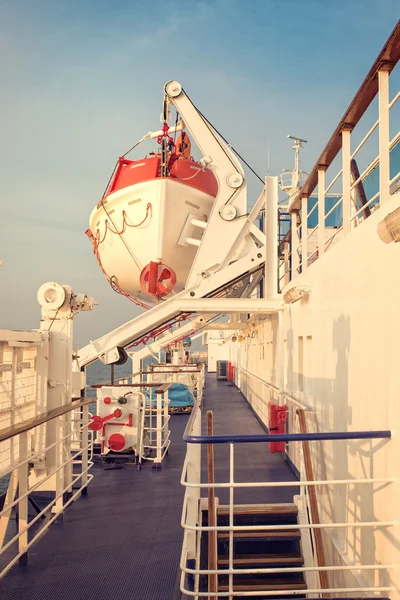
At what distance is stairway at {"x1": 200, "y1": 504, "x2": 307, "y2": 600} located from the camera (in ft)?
13.5

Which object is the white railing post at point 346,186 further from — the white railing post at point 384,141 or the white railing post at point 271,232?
the white railing post at point 271,232

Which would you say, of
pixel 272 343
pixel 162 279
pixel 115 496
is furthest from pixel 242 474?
pixel 162 279

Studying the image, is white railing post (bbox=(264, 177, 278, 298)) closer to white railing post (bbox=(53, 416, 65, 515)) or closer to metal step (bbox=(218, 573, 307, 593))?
white railing post (bbox=(53, 416, 65, 515))

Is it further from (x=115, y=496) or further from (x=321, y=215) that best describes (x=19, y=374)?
(x=321, y=215)

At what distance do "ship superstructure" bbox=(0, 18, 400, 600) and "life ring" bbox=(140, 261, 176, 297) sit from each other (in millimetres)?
1674

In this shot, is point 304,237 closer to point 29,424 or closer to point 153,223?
point 29,424

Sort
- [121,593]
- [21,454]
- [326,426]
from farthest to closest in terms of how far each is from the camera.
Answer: [326,426]
[21,454]
[121,593]

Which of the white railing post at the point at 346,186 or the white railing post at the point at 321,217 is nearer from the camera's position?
the white railing post at the point at 346,186

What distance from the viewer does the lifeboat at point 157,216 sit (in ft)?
30.1

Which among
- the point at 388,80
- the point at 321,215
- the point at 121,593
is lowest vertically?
the point at 121,593

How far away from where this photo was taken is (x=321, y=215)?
4559 mm

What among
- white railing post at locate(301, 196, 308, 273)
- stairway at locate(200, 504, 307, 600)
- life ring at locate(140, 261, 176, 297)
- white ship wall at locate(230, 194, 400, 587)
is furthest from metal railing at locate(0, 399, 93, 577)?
life ring at locate(140, 261, 176, 297)

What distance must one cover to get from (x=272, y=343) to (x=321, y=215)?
14.6 ft

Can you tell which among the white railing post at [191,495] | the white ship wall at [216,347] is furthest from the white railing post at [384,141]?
the white ship wall at [216,347]
